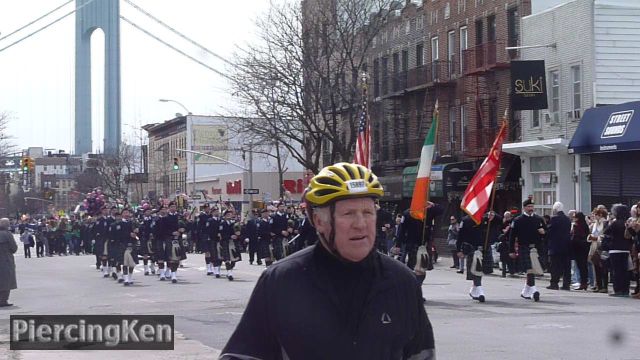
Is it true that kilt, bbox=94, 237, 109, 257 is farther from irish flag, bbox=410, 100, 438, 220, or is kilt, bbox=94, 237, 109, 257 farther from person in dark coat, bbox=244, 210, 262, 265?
irish flag, bbox=410, 100, 438, 220

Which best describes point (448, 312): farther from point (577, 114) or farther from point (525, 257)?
point (577, 114)

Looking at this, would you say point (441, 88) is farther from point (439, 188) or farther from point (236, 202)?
point (236, 202)

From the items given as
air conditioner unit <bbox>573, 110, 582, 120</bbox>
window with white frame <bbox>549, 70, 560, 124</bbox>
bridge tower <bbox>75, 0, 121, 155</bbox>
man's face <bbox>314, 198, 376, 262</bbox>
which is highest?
bridge tower <bbox>75, 0, 121, 155</bbox>

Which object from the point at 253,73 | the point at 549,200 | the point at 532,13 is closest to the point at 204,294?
the point at 549,200

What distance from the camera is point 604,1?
32938 mm

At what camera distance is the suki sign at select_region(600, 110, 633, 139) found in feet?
94.8

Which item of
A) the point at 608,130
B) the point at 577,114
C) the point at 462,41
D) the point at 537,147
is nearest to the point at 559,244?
the point at 608,130

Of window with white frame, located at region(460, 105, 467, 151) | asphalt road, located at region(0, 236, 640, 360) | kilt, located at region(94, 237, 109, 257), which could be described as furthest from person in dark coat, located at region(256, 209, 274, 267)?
window with white frame, located at region(460, 105, 467, 151)

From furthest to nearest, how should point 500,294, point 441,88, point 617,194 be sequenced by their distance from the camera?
point 441,88
point 617,194
point 500,294

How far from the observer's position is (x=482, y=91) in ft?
128

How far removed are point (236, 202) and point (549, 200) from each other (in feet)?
134

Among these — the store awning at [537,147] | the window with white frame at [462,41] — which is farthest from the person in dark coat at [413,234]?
the window with white frame at [462,41]

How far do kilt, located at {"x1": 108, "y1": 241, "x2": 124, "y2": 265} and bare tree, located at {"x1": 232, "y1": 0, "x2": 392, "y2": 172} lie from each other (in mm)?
17165

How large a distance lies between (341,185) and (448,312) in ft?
43.4
